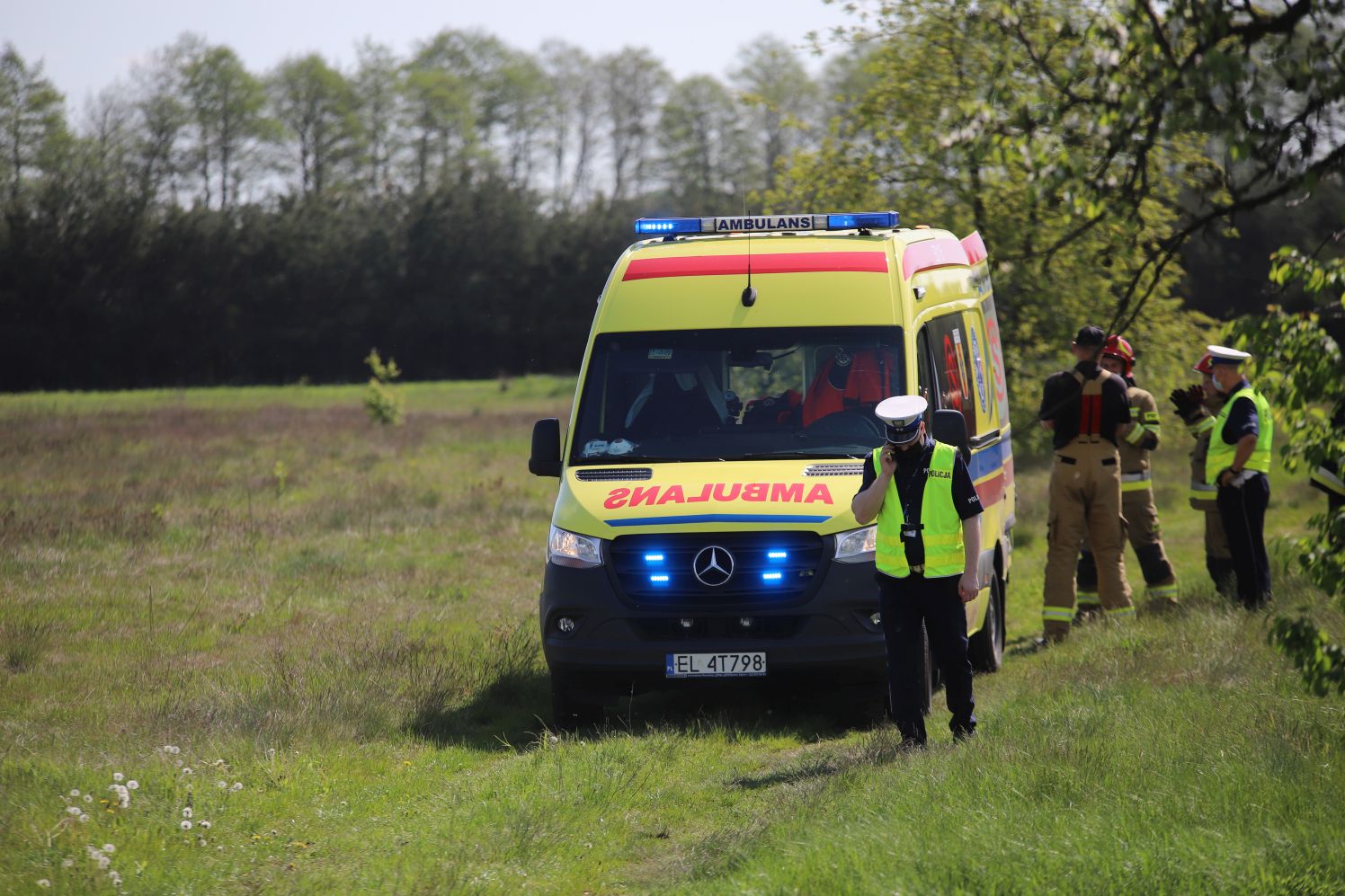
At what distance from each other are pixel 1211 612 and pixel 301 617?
6953 millimetres

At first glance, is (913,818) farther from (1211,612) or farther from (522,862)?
(1211,612)

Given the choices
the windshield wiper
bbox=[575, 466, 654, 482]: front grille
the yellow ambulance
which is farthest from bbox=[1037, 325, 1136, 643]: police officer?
bbox=[575, 466, 654, 482]: front grille

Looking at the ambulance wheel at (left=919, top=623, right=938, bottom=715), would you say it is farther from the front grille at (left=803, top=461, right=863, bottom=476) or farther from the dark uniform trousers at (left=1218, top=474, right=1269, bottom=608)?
the dark uniform trousers at (left=1218, top=474, right=1269, bottom=608)

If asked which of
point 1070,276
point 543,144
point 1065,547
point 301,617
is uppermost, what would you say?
point 543,144

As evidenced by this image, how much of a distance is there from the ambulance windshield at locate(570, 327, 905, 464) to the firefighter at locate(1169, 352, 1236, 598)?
3807mm

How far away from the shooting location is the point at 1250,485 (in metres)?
11.1

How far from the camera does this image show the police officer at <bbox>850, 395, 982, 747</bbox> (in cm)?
722

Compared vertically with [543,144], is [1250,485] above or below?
below

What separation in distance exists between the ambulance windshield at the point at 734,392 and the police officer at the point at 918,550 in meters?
1.28

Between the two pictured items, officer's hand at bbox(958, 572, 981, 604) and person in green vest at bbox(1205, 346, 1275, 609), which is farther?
person in green vest at bbox(1205, 346, 1275, 609)

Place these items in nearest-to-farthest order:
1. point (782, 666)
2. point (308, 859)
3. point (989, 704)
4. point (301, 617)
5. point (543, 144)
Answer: point (308, 859), point (782, 666), point (989, 704), point (301, 617), point (543, 144)

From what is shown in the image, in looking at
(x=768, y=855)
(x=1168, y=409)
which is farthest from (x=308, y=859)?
(x=1168, y=409)

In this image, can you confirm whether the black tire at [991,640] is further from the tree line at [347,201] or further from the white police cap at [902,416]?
the tree line at [347,201]

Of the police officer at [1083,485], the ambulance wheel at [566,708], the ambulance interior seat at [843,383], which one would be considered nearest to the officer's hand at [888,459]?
the ambulance interior seat at [843,383]
